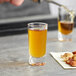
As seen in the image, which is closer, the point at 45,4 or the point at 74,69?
the point at 74,69

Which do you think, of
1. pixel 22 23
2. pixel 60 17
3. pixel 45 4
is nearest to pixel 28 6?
pixel 45 4

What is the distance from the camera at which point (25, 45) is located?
5.28 ft

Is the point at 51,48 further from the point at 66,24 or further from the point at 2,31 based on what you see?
the point at 2,31

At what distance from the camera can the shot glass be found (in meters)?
1.70

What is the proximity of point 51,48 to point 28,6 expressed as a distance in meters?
1.27

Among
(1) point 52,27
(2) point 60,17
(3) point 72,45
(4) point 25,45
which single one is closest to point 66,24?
(2) point 60,17

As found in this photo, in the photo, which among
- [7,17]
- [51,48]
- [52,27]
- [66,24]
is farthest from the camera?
[7,17]

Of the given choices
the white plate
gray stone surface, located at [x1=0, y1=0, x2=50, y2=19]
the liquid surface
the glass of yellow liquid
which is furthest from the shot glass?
gray stone surface, located at [x1=0, y1=0, x2=50, y2=19]

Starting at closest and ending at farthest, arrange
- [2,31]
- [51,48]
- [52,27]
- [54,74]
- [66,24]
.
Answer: [54,74] < [51,48] < [66,24] < [2,31] < [52,27]

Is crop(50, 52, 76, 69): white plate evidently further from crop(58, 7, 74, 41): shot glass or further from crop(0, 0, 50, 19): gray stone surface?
crop(0, 0, 50, 19): gray stone surface

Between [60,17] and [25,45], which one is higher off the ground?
[60,17]

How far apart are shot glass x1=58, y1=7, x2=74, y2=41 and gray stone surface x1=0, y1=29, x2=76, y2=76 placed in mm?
51

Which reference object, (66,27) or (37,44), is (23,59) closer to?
(37,44)

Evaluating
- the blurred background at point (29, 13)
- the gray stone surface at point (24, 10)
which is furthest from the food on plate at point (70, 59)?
the gray stone surface at point (24, 10)
